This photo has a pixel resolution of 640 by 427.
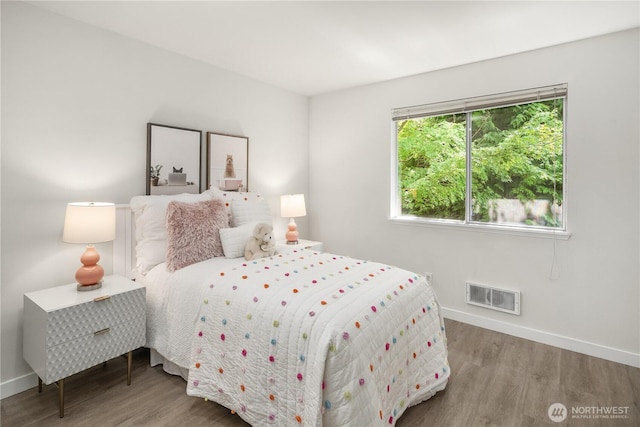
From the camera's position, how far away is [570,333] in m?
2.81

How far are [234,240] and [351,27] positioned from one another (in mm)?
1837

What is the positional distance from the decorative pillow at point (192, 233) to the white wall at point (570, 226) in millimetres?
1931

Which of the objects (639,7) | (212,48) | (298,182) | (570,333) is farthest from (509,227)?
(212,48)

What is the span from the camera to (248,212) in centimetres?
299

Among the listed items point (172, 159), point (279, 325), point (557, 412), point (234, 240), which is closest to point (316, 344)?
point (279, 325)

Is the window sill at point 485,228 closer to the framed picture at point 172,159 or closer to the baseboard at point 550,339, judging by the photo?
the baseboard at point 550,339

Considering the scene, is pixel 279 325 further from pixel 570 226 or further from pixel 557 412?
pixel 570 226

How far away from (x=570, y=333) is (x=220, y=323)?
2820 millimetres

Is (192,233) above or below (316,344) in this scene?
above

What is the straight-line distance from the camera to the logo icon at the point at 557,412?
194cm

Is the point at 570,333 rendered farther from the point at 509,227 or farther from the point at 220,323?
the point at 220,323

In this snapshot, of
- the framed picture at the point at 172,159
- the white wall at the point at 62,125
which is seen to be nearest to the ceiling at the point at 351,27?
the white wall at the point at 62,125

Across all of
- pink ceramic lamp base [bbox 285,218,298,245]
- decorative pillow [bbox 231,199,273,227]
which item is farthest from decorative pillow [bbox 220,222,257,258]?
pink ceramic lamp base [bbox 285,218,298,245]

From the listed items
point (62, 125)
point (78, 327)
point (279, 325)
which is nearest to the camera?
point (279, 325)
